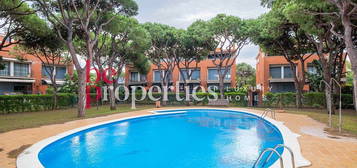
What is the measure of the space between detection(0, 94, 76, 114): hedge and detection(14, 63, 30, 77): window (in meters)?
14.8

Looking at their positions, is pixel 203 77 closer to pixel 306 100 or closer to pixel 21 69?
pixel 306 100

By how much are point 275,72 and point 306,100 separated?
9915mm

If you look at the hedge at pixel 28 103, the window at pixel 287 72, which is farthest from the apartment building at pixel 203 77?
the hedge at pixel 28 103

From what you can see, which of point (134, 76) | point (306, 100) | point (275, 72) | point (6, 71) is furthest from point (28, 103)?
point (275, 72)

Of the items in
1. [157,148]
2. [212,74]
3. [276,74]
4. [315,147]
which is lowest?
[157,148]

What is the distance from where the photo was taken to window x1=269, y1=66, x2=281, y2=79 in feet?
89.5

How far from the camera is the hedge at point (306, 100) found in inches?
675

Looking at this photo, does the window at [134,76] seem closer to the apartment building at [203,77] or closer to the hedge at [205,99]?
the apartment building at [203,77]

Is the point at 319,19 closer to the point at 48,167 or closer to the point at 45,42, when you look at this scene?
the point at 48,167

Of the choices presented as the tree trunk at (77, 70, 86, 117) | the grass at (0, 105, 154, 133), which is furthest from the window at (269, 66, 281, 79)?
the tree trunk at (77, 70, 86, 117)

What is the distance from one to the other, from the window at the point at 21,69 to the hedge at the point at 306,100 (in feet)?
109

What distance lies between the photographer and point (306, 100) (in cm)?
1827

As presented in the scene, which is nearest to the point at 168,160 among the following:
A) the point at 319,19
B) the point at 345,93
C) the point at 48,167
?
the point at 48,167

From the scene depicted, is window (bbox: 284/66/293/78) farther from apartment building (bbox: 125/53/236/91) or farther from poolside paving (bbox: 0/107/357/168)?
poolside paving (bbox: 0/107/357/168)
